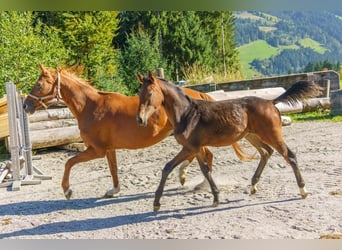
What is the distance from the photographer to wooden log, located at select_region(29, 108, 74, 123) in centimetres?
533

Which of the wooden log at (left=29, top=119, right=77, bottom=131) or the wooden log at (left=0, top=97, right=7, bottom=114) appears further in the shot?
the wooden log at (left=29, top=119, right=77, bottom=131)

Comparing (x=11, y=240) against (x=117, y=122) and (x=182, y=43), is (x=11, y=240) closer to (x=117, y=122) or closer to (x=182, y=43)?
(x=117, y=122)

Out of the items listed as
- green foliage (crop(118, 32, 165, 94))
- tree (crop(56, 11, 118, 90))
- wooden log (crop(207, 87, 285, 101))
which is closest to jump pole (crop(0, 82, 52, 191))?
tree (crop(56, 11, 118, 90))

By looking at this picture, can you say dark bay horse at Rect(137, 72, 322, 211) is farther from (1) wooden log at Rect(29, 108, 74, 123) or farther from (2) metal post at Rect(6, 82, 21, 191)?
(1) wooden log at Rect(29, 108, 74, 123)

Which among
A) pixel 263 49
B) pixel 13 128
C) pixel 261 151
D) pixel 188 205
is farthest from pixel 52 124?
pixel 261 151

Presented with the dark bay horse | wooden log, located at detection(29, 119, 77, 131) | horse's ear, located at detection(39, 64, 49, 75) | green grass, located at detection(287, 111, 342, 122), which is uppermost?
horse's ear, located at detection(39, 64, 49, 75)

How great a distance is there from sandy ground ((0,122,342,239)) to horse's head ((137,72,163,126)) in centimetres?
67

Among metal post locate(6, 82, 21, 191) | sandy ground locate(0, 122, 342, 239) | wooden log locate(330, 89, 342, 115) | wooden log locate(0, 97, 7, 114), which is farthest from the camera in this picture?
wooden log locate(330, 89, 342, 115)

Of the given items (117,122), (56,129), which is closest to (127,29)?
(56,129)

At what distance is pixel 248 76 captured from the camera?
7.45 m

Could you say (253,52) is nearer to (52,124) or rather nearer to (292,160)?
(52,124)

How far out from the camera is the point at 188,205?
306cm

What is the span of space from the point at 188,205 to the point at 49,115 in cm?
286

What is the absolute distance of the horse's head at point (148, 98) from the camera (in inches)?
104
